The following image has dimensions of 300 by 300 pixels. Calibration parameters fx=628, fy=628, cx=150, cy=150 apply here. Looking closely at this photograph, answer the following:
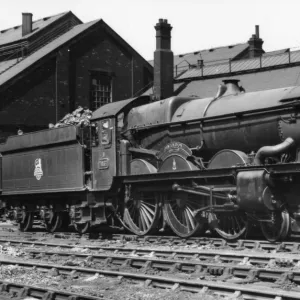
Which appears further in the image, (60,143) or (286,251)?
(60,143)

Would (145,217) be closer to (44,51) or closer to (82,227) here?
(82,227)

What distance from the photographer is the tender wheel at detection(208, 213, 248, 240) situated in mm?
11867

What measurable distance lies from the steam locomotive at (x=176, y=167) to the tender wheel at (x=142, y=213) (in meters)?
0.02

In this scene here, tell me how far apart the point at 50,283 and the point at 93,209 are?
255 inches

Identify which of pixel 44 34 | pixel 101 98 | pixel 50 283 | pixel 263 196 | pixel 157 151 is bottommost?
pixel 50 283

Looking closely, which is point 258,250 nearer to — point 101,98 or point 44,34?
point 101,98

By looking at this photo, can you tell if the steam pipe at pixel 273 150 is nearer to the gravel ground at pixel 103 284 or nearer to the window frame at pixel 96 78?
the gravel ground at pixel 103 284

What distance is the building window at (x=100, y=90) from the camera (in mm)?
31125

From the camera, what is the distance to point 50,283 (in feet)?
27.8

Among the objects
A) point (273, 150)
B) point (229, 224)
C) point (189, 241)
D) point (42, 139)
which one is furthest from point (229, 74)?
point (273, 150)

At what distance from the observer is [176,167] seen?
13.0 metres

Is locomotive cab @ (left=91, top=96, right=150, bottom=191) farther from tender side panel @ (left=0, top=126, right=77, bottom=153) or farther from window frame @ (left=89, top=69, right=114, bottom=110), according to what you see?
window frame @ (left=89, top=69, right=114, bottom=110)

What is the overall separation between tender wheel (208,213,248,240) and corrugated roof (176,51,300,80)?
1603cm

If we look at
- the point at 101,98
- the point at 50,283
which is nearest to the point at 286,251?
the point at 50,283
